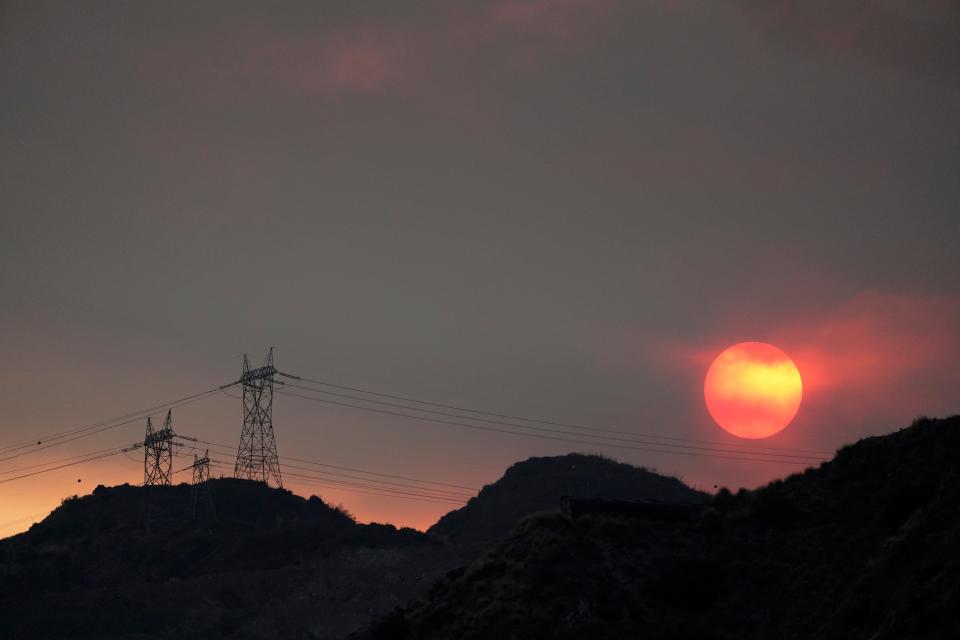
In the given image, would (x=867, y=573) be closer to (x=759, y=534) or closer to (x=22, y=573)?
(x=759, y=534)

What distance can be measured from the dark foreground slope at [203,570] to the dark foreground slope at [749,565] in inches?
2384

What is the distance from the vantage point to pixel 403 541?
15688cm

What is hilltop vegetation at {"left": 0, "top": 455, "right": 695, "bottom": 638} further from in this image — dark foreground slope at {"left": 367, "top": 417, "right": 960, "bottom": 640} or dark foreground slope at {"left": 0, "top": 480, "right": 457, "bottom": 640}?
dark foreground slope at {"left": 367, "top": 417, "right": 960, "bottom": 640}

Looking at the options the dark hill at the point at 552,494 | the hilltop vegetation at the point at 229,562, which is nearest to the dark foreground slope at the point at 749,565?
the hilltop vegetation at the point at 229,562

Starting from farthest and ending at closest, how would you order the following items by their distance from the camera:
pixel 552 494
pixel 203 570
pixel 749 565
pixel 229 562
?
pixel 552 494, pixel 229 562, pixel 203 570, pixel 749 565

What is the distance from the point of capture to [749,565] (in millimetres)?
57656

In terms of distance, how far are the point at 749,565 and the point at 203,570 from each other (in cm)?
10553

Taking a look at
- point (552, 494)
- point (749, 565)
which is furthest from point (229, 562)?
point (749, 565)

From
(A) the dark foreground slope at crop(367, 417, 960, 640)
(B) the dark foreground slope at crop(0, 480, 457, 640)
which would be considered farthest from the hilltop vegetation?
(A) the dark foreground slope at crop(367, 417, 960, 640)

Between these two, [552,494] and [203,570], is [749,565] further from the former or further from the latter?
[552,494]

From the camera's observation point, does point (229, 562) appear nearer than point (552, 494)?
Yes

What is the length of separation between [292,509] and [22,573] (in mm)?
53922

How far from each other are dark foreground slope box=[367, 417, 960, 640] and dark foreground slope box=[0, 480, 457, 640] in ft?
199

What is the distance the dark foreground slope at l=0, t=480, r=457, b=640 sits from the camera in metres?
118
